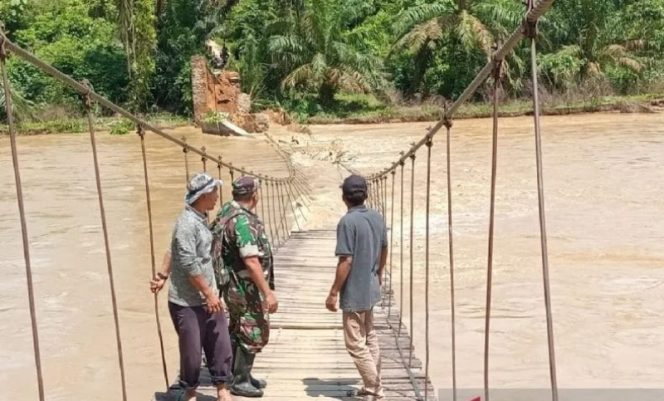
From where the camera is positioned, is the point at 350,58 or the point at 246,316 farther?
the point at 350,58

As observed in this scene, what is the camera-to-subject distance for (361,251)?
109 inches

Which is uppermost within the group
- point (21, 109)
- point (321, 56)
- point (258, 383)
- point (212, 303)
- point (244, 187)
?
point (321, 56)

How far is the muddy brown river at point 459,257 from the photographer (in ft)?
19.4

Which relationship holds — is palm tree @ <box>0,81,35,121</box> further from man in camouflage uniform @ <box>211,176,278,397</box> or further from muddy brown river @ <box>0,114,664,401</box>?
man in camouflage uniform @ <box>211,176,278,397</box>

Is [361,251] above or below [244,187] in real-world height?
below

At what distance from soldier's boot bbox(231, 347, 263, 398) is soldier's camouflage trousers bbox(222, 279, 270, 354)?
4 centimetres

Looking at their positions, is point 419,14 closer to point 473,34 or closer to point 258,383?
point 473,34

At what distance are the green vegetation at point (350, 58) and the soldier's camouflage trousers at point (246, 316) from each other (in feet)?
55.8

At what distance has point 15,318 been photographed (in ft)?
23.5

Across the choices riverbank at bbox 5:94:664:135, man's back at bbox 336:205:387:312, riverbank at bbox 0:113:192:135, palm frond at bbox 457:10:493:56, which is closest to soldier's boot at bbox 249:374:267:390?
man's back at bbox 336:205:387:312

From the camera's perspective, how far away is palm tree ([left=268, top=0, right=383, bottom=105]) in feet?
65.3

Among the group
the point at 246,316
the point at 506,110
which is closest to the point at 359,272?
the point at 246,316

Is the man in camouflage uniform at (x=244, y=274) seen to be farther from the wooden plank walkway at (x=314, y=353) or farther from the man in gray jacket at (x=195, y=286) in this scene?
the wooden plank walkway at (x=314, y=353)

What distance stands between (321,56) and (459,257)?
40.6 feet
